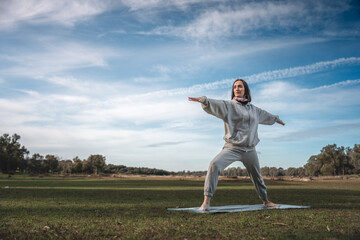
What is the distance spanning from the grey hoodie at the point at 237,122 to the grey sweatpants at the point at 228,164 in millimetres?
140

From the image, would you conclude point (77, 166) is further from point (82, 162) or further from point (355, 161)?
point (355, 161)

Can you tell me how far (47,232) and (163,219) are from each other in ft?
6.19

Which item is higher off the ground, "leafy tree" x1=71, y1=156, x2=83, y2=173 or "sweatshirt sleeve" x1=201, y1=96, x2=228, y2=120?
"sweatshirt sleeve" x1=201, y1=96, x2=228, y2=120

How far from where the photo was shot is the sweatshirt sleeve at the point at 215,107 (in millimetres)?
6349

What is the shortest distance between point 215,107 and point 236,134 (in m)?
0.79

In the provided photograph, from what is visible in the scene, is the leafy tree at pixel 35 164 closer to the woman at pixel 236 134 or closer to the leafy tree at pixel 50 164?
the leafy tree at pixel 50 164

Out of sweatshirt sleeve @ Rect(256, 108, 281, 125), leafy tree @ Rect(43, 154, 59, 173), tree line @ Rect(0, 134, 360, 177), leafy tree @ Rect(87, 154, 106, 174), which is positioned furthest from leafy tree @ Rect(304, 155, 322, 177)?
sweatshirt sleeve @ Rect(256, 108, 281, 125)

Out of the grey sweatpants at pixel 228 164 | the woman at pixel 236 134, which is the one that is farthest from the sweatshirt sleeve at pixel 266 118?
the grey sweatpants at pixel 228 164

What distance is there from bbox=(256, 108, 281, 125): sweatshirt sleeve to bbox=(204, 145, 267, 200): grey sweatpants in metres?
1.06

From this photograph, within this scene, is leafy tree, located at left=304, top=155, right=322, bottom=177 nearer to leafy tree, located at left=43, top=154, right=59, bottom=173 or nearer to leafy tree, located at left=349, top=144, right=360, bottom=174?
leafy tree, located at left=349, top=144, right=360, bottom=174

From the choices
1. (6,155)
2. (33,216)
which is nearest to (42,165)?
(6,155)

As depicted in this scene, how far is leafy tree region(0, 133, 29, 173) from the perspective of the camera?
8912 cm

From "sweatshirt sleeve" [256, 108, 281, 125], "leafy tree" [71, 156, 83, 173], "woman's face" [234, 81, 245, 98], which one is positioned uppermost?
"woman's face" [234, 81, 245, 98]

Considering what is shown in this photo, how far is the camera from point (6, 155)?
89.0 metres
